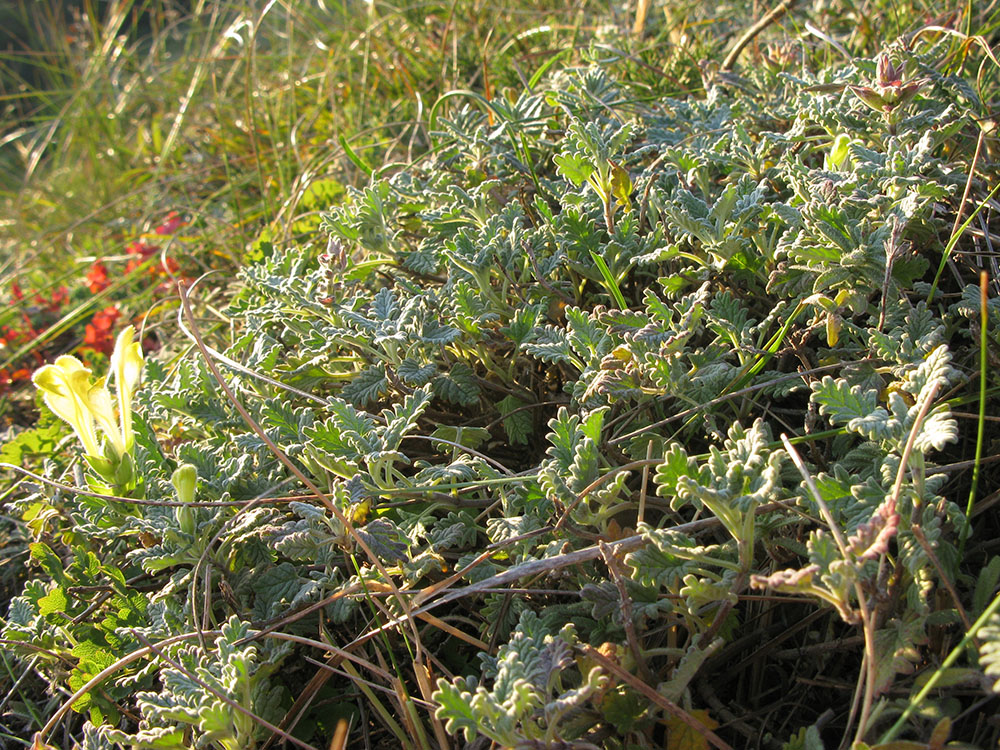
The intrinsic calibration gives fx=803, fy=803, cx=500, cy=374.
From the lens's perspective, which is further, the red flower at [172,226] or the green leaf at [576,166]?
the red flower at [172,226]

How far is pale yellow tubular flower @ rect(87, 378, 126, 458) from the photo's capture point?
1426 millimetres

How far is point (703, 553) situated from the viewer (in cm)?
112

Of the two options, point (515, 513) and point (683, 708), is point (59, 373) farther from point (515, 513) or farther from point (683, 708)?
point (683, 708)

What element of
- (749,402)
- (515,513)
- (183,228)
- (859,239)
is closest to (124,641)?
(515,513)

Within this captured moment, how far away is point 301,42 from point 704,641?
166 inches

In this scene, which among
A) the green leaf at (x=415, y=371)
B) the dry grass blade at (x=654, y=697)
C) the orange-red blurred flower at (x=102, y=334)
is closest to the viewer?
the dry grass blade at (x=654, y=697)

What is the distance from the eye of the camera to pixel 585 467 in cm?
126

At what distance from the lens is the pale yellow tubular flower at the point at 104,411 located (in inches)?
56.1

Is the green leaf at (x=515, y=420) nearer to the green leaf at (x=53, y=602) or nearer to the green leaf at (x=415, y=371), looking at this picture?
the green leaf at (x=415, y=371)

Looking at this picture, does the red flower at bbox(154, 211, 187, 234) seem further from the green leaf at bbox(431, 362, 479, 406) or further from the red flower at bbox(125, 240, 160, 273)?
the green leaf at bbox(431, 362, 479, 406)

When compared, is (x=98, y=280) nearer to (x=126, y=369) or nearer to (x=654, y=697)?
(x=126, y=369)

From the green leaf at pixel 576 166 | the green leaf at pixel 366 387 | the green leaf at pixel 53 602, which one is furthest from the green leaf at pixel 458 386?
the green leaf at pixel 53 602

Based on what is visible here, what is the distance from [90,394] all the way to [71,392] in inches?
1.2

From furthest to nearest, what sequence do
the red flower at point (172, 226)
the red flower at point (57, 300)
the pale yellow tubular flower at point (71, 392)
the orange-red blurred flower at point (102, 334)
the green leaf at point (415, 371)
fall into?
the red flower at point (57, 300) < the red flower at point (172, 226) < the orange-red blurred flower at point (102, 334) < the green leaf at point (415, 371) < the pale yellow tubular flower at point (71, 392)
